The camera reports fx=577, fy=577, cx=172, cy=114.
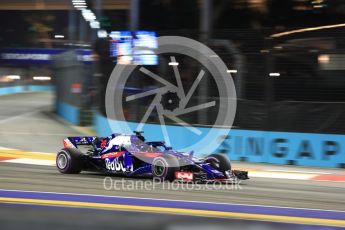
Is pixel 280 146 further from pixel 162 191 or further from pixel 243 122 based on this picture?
pixel 162 191

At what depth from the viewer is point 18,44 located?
6612 centimetres

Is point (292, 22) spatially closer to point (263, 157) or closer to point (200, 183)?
point (263, 157)

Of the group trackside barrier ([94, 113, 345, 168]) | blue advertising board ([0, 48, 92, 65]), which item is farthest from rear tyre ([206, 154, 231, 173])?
blue advertising board ([0, 48, 92, 65])

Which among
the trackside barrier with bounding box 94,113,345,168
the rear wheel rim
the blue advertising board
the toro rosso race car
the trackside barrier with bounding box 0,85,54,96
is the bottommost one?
the trackside barrier with bounding box 0,85,54,96

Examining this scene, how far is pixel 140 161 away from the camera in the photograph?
9.99m

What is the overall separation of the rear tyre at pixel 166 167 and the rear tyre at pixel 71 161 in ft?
5.53

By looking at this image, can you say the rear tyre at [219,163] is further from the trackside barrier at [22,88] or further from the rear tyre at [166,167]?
the trackside barrier at [22,88]

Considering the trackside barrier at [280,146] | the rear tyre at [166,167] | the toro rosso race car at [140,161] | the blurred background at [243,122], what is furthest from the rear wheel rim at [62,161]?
the trackside barrier at [280,146]

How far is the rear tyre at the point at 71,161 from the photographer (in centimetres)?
1066

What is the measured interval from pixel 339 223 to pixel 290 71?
7.99 metres

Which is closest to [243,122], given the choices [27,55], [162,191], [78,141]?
[78,141]

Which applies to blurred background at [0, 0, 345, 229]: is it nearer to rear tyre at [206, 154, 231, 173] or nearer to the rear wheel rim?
the rear wheel rim

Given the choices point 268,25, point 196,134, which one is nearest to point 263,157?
point 196,134

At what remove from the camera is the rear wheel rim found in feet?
35.5
